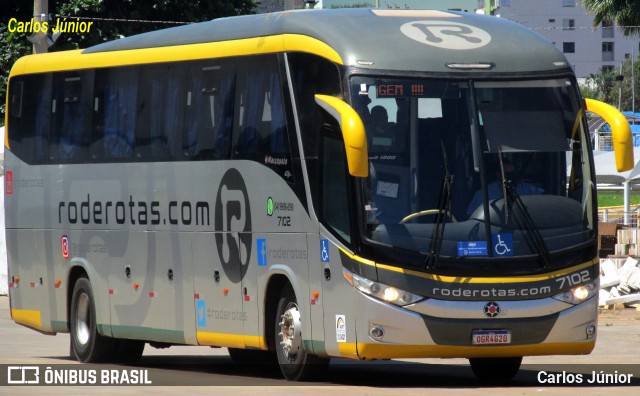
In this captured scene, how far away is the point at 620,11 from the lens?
144ft

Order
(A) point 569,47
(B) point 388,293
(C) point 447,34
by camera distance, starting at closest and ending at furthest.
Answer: (B) point 388,293
(C) point 447,34
(A) point 569,47

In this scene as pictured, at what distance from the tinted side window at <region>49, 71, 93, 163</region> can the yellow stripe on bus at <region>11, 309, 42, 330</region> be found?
216 centimetres

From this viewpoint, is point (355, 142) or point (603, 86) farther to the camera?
point (603, 86)

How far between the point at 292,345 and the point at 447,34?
10.9ft

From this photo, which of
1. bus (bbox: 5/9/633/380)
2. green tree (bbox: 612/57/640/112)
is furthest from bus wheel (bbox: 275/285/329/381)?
green tree (bbox: 612/57/640/112)

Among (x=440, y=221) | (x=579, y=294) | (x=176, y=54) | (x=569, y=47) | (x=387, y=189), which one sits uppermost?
(x=569, y=47)

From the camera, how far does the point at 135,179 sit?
17391 mm

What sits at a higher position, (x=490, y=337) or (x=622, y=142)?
(x=622, y=142)

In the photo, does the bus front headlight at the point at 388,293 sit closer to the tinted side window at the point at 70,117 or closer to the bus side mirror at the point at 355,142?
the bus side mirror at the point at 355,142

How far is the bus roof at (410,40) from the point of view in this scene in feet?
45.5

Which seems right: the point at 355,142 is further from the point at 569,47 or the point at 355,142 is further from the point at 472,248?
the point at 569,47

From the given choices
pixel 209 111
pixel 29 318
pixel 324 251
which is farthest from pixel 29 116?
pixel 324 251

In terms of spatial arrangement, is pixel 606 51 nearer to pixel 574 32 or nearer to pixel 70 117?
pixel 574 32

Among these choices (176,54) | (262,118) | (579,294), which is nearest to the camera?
(579,294)
